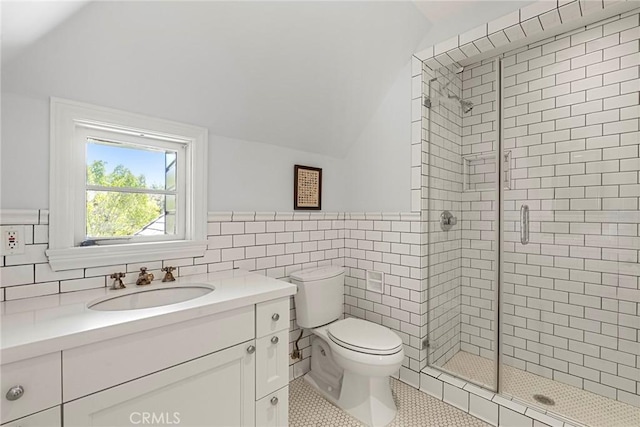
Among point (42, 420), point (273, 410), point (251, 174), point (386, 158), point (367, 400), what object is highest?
point (386, 158)

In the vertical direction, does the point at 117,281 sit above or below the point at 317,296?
above

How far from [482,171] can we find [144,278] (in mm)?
2400

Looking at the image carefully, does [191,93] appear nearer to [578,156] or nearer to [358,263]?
[358,263]

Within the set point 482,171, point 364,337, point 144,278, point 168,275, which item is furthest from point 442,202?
point 144,278

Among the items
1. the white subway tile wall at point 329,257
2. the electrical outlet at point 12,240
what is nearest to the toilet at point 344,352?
the white subway tile wall at point 329,257

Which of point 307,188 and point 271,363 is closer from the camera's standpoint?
point 271,363

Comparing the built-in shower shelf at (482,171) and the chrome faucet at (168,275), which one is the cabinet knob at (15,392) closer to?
the chrome faucet at (168,275)

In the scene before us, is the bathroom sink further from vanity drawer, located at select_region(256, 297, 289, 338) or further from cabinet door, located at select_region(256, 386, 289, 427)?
cabinet door, located at select_region(256, 386, 289, 427)

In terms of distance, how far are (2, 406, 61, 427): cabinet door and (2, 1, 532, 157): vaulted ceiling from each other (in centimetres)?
121

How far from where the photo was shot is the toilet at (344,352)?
5.70 feet

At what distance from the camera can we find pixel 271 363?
1.47 m

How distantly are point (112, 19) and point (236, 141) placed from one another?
853 mm

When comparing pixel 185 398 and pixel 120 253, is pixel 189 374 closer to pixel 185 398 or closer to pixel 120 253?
pixel 185 398

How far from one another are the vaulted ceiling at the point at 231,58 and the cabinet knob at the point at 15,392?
1121mm
